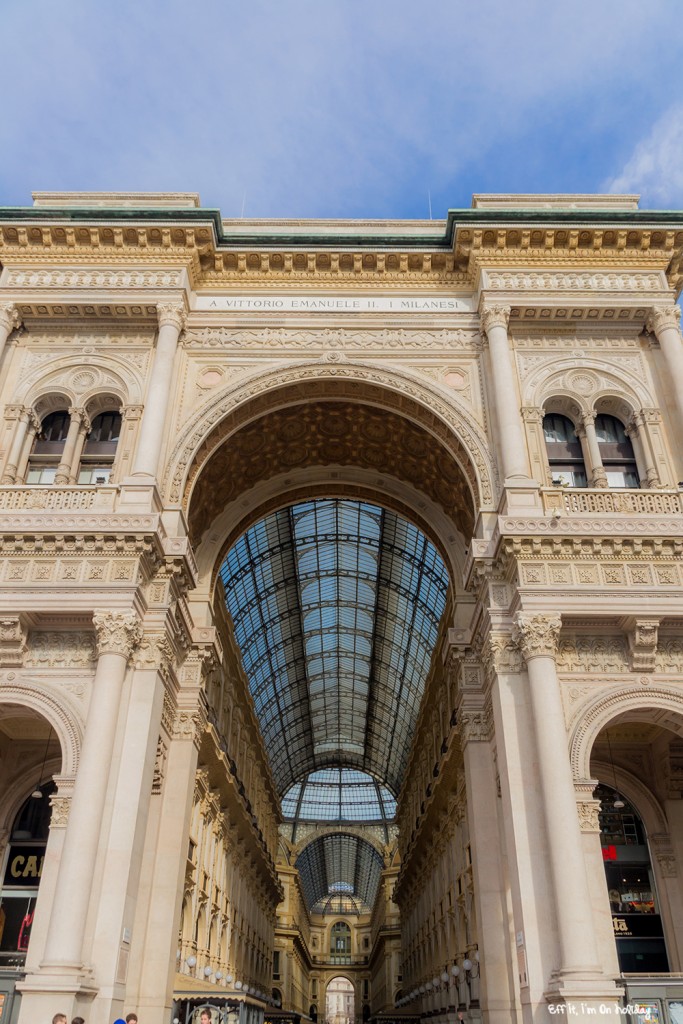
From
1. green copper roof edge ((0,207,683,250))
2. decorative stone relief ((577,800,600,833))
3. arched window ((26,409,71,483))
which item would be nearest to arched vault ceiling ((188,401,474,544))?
arched window ((26,409,71,483))

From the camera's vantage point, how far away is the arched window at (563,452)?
74.7ft

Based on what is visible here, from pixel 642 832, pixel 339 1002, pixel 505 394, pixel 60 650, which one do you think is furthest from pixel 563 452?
pixel 339 1002

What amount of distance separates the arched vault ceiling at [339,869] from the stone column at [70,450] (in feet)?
236

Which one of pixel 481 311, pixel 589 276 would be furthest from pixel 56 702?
pixel 589 276

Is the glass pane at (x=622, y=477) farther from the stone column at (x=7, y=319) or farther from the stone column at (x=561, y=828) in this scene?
the stone column at (x=7, y=319)

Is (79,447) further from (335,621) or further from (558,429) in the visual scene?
(335,621)

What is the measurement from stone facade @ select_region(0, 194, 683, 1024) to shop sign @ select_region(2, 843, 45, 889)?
→ 50.6 inches

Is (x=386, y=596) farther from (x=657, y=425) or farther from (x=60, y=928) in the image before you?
(x=60, y=928)

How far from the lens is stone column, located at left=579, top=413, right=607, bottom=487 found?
71.8 ft

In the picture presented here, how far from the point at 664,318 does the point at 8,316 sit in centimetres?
1969

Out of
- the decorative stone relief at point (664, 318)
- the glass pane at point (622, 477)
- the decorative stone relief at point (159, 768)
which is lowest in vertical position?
the decorative stone relief at point (159, 768)

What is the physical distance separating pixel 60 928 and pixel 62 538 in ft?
28.0

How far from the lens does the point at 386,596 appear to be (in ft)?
156

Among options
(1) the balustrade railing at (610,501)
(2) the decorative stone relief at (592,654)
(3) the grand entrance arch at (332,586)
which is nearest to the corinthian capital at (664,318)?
(1) the balustrade railing at (610,501)
